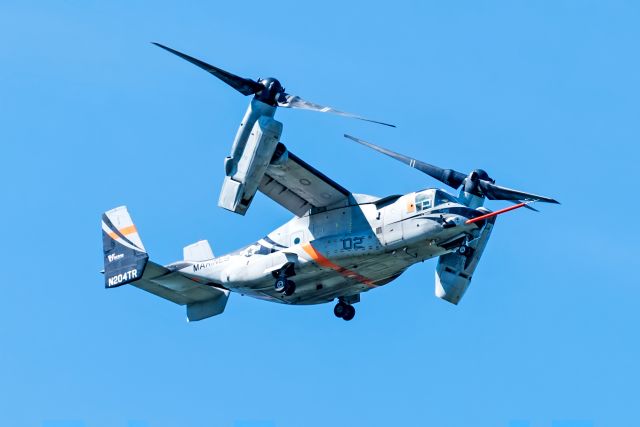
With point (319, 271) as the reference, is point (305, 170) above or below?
above

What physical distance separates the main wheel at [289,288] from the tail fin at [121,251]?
13.1 feet

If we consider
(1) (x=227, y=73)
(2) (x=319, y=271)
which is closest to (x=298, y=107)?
(1) (x=227, y=73)

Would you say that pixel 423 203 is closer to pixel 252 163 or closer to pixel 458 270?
pixel 458 270

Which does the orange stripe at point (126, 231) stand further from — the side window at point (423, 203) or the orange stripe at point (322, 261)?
the side window at point (423, 203)

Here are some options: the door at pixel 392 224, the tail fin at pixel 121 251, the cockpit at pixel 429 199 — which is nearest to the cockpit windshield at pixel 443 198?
the cockpit at pixel 429 199

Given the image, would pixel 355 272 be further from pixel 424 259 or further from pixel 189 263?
pixel 189 263

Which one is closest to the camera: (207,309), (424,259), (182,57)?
(182,57)

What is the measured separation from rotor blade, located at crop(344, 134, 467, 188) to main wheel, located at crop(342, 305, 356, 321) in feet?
15.0

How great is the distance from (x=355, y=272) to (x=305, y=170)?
3146 mm

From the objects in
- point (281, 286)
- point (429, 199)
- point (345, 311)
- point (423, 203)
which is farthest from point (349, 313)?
point (429, 199)

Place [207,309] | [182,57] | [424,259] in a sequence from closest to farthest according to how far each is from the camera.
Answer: [182,57], [424,259], [207,309]

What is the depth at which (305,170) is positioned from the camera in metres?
38.1

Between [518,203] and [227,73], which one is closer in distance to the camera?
[227,73]

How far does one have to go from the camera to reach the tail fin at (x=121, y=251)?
38531 millimetres
